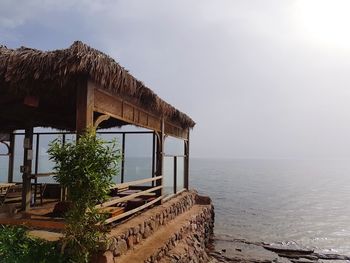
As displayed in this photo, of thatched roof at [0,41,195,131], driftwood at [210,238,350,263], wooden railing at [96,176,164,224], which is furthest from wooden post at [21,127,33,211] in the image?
driftwood at [210,238,350,263]

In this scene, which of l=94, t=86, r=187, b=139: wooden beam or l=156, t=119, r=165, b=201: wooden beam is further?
l=156, t=119, r=165, b=201: wooden beam

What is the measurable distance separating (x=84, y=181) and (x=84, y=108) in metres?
1.43

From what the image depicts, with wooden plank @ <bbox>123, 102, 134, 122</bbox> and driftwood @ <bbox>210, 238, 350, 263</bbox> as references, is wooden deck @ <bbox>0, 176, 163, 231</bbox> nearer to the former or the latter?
wooden plank @ <bbox>123, 102, 134, 122</bbox>

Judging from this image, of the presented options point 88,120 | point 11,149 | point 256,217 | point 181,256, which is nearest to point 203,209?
point 181,256

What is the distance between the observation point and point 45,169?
12.1 metres

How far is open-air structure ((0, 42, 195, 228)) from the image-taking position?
582cm

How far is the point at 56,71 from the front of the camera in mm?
5770

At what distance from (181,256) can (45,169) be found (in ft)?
20.0

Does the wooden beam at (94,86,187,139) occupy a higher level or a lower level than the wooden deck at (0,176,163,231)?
higher

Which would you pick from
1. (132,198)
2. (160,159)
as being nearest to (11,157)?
(160,159)

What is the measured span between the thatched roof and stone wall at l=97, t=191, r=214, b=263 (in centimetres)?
291

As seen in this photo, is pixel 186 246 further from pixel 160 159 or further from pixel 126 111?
pixel 126 111

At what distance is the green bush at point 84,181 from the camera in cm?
531

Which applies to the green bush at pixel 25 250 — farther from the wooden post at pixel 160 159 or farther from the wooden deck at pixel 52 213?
the wooden post at pixel 160 159
